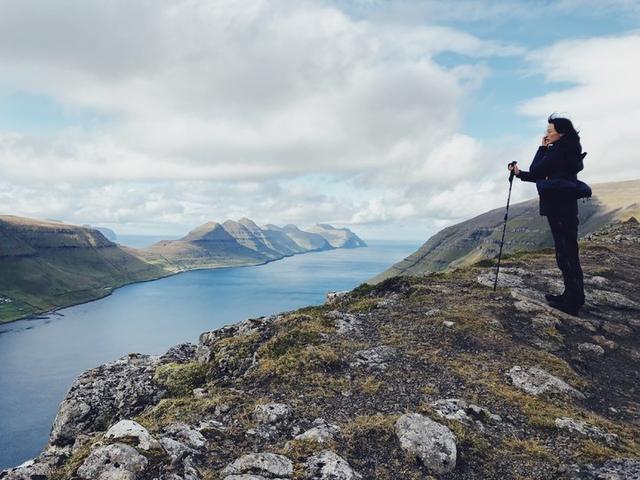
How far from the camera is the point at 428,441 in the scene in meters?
9.01

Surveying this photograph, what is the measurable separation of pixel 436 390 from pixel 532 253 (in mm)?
29224

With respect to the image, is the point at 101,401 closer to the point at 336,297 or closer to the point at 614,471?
the point at 336,297

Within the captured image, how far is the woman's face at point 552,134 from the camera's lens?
54.9 feet

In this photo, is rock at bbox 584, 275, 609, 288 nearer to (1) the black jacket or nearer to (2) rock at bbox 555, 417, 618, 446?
(1) the black jacket

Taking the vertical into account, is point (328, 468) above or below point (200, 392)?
below

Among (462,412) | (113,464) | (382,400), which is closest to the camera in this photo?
(113,464)

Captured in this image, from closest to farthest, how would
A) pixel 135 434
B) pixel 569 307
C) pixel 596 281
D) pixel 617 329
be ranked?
pixel 135 434
pixel 617 329
pixel 569 307
pixel 596 281

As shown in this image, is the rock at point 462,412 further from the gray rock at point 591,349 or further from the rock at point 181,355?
the rock at point 181,355

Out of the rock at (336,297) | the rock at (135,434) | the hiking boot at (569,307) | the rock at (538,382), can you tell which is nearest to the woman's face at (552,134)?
the hiking boot at (569,307)

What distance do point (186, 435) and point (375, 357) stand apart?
22.2 ft

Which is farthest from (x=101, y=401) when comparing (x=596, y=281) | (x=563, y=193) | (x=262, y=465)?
(x=596, y=281)

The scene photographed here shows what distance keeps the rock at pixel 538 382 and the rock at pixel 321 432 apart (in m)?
5.91

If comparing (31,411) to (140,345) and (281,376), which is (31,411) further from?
(281,376)

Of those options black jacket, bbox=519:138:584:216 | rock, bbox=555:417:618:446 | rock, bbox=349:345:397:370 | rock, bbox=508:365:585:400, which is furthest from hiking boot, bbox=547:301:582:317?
rock, bbox=555:417:618:446
